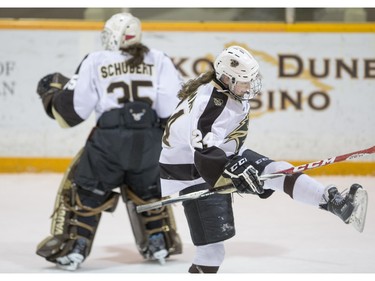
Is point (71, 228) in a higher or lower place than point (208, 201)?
lower

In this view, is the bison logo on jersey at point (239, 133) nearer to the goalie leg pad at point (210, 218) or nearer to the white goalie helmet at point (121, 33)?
the goalie leg pad at point (210, 218)

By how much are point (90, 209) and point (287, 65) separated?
2675 millimetres

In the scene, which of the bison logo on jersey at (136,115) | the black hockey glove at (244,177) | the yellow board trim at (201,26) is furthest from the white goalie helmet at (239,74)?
the yellow board trim at (201,26)

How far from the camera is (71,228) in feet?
16.9

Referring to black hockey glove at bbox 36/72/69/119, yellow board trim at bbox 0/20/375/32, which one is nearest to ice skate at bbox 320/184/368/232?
black hockey glove at bbox 36/72/69/119

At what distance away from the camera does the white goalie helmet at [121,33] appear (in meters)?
5.15

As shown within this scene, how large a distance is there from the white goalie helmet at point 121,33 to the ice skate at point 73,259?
95 centimetres

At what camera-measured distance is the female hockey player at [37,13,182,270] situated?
16.6ft

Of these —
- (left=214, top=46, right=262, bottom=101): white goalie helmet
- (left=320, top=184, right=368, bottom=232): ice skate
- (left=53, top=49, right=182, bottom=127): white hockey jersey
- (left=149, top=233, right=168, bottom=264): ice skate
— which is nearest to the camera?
(left=320, top=184, right=368, bottom=232): ice skate

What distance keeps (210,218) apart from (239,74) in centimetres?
57

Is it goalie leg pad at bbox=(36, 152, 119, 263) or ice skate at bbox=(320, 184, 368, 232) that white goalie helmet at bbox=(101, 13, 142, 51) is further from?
ice skate at bbox=(320, 184, 368, 232)

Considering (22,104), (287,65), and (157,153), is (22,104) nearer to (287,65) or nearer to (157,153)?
(287,65)

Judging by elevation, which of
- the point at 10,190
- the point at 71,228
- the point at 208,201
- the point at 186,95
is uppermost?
the point at 186,95
